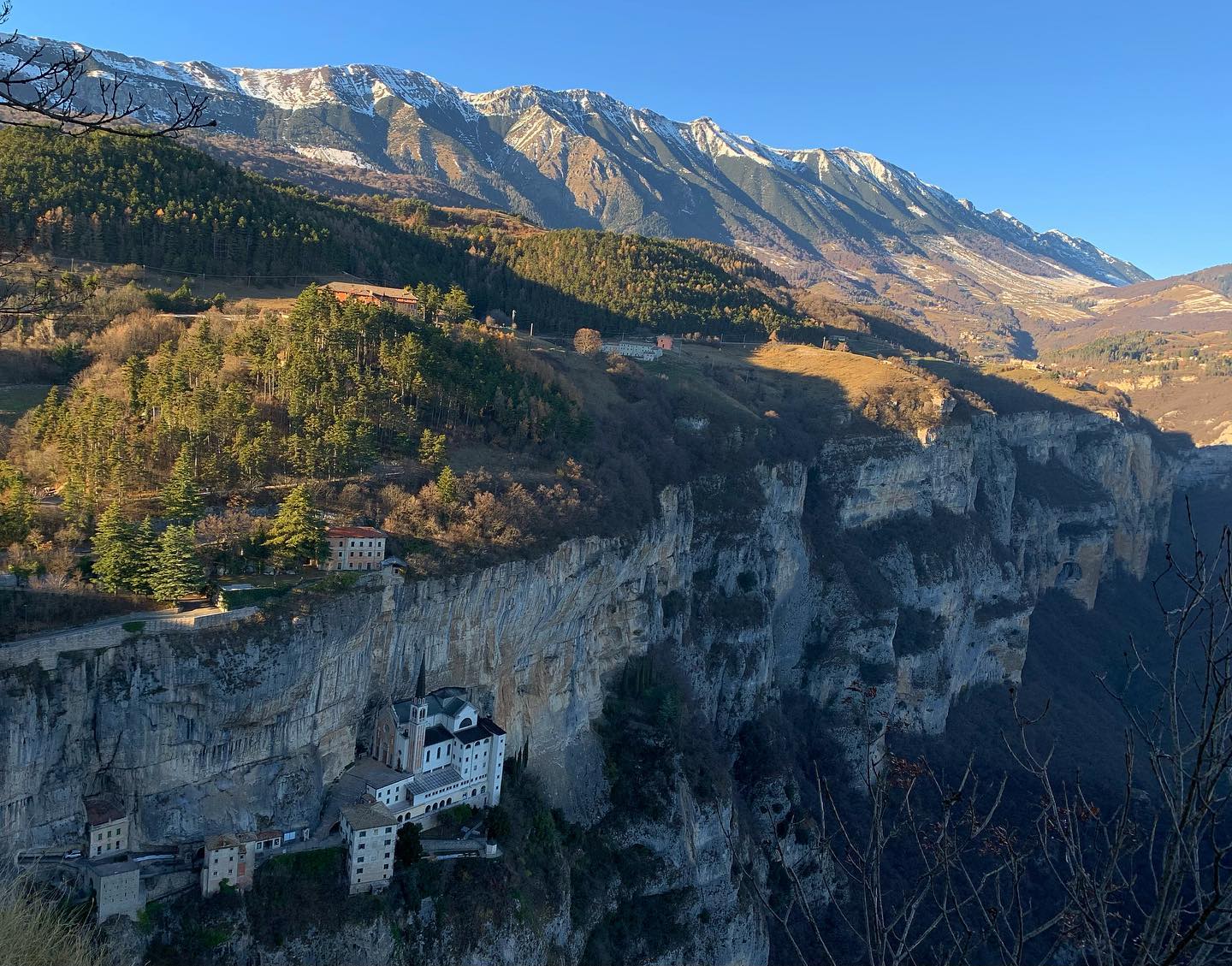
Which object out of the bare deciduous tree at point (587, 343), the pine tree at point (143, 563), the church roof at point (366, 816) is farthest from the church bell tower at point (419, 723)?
the bare deciduous tree at point (587, 343)

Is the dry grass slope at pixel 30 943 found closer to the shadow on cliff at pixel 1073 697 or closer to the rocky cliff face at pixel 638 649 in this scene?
the rocky cliff face at pixel 638 649

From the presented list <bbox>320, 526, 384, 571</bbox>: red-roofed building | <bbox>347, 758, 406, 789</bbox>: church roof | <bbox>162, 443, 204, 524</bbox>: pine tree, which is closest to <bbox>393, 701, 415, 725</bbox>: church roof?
<bbox>347, 758, 406, 789</bbox>: church roof

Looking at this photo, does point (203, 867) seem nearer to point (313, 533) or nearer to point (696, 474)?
point (313, 533)

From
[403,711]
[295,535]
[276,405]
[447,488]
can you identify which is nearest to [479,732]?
[403,711]

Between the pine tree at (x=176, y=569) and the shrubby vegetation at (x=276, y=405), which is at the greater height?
the shrubby vegetation at (x=276, y=405)

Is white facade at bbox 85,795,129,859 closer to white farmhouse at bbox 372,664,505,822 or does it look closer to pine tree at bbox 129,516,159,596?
pine tree at bbox 129,516,159,596

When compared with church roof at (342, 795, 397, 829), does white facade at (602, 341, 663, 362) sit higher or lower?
higher

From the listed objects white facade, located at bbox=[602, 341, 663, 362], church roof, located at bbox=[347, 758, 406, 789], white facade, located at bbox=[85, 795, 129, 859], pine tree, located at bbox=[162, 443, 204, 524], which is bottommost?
church roof, located at bbox=[347, 758, 406, 789]
